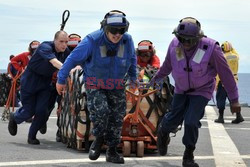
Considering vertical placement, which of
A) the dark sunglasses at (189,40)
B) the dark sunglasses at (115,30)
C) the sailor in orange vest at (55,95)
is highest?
the dark sunglasses at (115,30)

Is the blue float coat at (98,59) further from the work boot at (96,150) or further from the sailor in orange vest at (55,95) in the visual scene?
the sailor in orange vest at (55,95)

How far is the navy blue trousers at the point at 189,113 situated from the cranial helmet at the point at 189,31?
0.70 metres

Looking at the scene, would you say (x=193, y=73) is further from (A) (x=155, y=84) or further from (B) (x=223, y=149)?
(B) (x=223, y=149)

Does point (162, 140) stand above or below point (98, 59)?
A: below

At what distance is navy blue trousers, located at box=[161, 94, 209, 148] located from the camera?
845 cm

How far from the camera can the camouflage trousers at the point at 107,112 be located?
8797 mm

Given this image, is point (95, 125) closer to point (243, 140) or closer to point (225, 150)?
point (225, 150)

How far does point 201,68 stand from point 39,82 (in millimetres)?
3509

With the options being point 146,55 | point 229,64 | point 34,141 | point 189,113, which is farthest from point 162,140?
point 229,64

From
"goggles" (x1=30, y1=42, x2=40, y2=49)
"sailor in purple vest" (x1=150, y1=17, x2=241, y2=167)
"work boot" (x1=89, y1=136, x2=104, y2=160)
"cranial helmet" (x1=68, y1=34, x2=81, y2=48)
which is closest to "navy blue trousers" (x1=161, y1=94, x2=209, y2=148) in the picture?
"sailor in purple vest" (x1=150, y1=17, x2=241, y2=167)

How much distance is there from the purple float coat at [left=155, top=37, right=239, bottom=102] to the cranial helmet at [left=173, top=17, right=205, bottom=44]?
11 cm

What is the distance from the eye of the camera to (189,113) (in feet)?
27.9

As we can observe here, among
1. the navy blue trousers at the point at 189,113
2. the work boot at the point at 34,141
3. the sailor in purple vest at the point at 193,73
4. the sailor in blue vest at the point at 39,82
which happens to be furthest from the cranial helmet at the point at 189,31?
the work boot at the point at 34,141

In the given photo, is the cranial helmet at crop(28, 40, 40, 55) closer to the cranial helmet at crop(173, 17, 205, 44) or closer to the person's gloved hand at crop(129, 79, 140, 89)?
the person's gloved hand at crop(129, 79, 140, 89)
